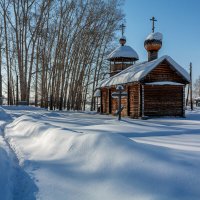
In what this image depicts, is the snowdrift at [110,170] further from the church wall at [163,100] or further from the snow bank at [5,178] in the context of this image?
the church wall at [163,100]

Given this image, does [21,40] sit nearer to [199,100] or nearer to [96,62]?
[96,62]

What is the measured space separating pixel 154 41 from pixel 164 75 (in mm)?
2907

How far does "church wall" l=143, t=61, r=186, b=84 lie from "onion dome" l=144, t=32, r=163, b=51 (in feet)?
7.37

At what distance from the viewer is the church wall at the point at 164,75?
16944 millimetres

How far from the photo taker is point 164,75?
680 inches

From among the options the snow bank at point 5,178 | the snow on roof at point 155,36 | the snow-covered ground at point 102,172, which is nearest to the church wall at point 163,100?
→ the snow on roof at point 155,36

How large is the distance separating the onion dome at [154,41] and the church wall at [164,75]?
224 cm

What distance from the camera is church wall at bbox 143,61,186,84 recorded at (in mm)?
16944

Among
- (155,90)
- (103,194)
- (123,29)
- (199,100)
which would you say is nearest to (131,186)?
(103,194)

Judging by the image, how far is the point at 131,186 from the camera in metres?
3.54

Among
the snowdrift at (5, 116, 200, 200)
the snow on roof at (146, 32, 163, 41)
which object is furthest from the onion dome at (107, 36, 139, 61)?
the snowdrift at (5, 116, 200, 200)

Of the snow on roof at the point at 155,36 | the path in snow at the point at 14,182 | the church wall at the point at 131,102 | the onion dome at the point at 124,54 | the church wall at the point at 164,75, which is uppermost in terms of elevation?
the snow on roof at the point at 155,36

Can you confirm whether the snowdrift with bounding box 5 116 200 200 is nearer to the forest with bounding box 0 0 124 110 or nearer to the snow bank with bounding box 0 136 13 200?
the snow bank with bounding box 0 136 13 200

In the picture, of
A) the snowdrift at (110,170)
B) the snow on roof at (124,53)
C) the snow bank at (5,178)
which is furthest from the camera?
the snow on roof at (124,53)
